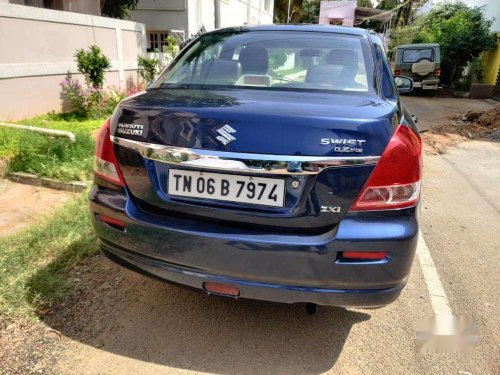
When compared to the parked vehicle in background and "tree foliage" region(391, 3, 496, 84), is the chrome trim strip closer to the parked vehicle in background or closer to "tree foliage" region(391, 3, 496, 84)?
the parked vehicle in background

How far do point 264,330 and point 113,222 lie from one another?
3.45ft

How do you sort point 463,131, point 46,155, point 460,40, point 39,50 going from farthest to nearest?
point 460,40
point 463,131
point 39,50
point 46,155

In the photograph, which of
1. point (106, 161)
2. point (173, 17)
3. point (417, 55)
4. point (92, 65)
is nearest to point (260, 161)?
point (106, 161)

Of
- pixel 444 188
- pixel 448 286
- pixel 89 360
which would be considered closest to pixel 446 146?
pixel 444 188

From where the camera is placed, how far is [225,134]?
5.94 ft

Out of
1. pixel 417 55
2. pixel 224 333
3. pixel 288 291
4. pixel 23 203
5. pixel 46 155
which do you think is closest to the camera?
pixel 288 291

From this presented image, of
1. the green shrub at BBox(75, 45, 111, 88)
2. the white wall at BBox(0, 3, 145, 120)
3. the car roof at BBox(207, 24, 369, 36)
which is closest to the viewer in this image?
the car roof at BBox(207, 24, 369, 36)

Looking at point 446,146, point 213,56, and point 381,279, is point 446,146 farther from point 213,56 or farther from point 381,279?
point 381,279

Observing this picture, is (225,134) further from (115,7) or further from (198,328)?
(115,7)

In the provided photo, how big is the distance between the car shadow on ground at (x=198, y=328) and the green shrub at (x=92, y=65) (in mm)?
6001

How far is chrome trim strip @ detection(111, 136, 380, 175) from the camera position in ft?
5.70

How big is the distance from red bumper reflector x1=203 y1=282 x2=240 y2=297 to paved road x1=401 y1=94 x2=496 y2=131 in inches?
362

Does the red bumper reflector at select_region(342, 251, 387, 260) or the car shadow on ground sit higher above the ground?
the red bumper reflector at select_region(342, 251, 387, 260)

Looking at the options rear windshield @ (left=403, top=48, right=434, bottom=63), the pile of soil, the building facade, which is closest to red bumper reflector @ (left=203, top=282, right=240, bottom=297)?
the pile of soil
